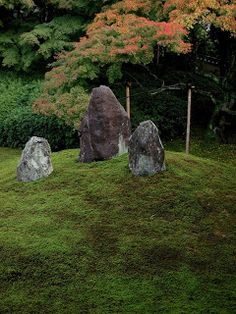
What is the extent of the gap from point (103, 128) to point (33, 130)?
5627mm

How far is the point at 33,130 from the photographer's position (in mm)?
13906

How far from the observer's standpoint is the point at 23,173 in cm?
858

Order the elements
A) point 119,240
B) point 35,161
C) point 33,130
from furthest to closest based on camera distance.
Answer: point 33,130
point 35,161
point 119,240

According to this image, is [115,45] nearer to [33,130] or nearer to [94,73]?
Result: [94,73]

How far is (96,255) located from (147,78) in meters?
9.07

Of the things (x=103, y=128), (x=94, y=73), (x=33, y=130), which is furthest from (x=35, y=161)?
(x=33, y=130)

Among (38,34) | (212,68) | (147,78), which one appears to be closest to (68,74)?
(147,78)

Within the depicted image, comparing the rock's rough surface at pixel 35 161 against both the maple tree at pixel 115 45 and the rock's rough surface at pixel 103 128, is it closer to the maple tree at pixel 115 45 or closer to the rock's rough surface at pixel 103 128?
the rock's rough surface at pixel 103 128

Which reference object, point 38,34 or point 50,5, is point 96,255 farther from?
point 50,5

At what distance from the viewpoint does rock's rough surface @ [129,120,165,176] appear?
25.8 ft

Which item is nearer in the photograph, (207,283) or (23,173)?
(207,283)

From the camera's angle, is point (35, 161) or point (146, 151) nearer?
point (146, 151)

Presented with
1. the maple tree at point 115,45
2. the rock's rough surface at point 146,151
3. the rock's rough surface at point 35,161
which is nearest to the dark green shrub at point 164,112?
the maple tree at point 115,45

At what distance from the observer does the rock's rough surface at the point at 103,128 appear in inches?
344
